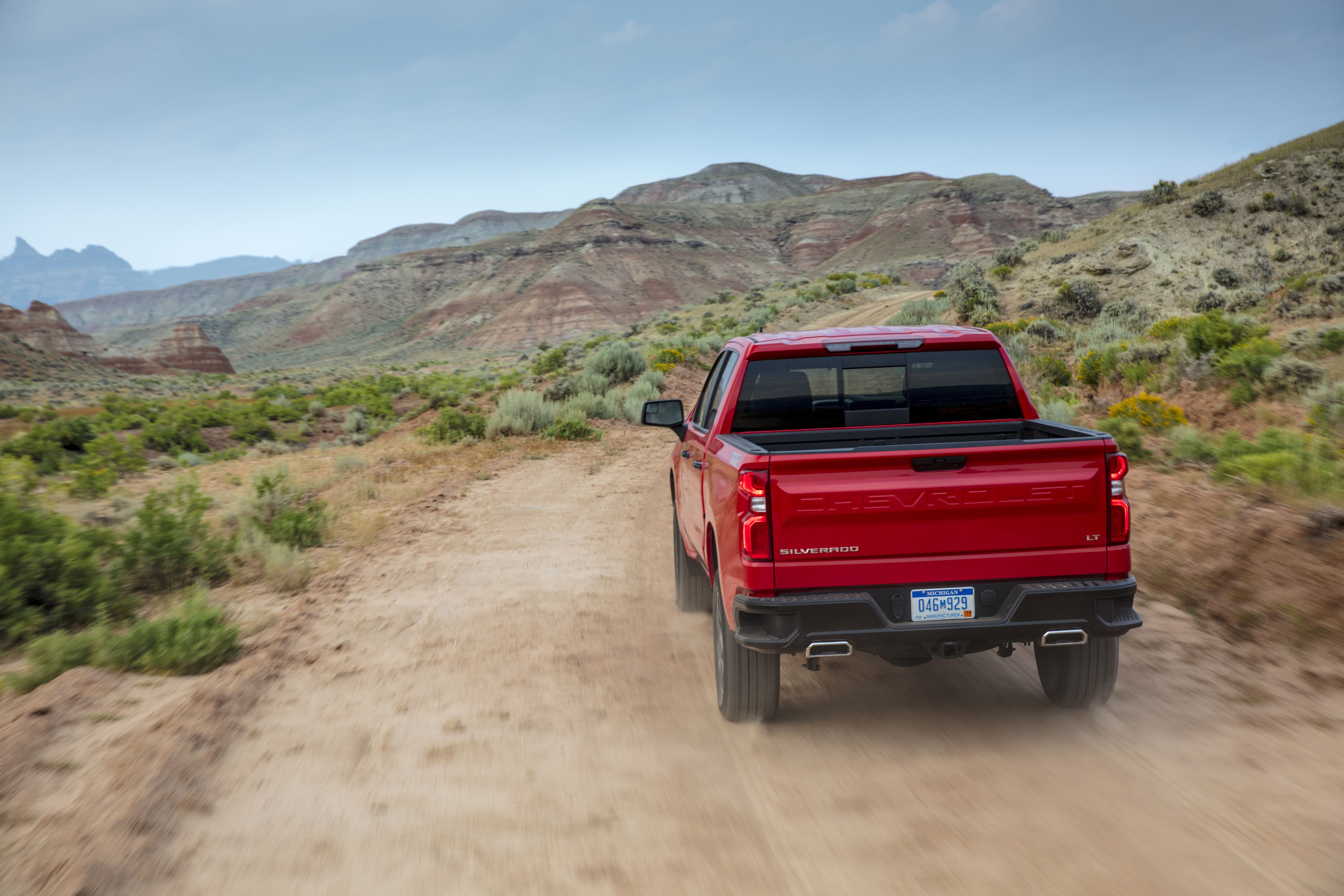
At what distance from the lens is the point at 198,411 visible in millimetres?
26266

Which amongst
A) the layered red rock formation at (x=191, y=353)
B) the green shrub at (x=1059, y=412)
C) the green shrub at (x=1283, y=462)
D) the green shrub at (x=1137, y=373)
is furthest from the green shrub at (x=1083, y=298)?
the layered red rock formation at (x=191, y=353)

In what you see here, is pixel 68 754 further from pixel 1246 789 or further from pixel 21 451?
pixel 21 451

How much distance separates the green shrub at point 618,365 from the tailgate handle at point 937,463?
20039 mm

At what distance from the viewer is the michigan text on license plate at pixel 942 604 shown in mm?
3670

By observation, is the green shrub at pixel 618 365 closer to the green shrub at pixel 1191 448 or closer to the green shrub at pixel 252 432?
the green shrub at pixel 252 432

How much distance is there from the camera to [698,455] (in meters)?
5.17

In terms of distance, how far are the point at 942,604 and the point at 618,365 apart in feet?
67.5

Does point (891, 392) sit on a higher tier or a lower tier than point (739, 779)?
higher

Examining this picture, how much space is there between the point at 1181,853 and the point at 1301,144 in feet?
132

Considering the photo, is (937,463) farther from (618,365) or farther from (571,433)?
(618,365)

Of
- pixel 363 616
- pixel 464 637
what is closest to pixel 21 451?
pixel 363 616

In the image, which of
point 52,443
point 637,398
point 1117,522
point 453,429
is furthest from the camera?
point 637,398

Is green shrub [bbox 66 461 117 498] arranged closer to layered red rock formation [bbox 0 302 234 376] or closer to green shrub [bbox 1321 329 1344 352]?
green shrub [bbox 1321 329 1344 352]

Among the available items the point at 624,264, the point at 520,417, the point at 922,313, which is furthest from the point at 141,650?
the point at 624,264
